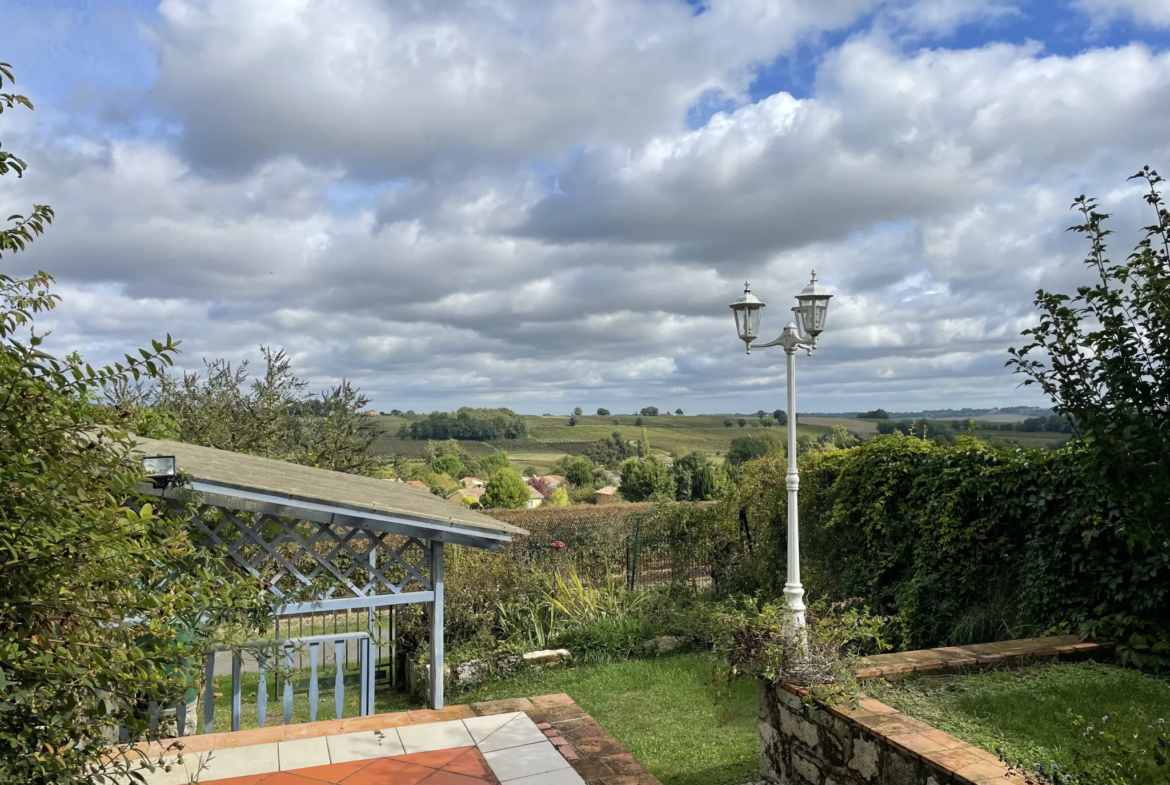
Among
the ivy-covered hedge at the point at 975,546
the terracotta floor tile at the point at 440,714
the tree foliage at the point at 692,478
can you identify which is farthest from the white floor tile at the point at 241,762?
the tree foliage at the point at 692,478

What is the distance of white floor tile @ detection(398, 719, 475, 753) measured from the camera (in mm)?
5004

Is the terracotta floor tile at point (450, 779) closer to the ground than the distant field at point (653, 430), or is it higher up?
closer to the ground

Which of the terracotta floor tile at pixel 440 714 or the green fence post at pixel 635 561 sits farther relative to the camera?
the green fence post at pixel 635 561

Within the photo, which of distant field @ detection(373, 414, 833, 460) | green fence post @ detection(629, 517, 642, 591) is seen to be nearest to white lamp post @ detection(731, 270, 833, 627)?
green fence post @ detection(629, 517, 642, 591)

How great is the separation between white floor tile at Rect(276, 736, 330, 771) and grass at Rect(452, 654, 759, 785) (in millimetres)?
2484

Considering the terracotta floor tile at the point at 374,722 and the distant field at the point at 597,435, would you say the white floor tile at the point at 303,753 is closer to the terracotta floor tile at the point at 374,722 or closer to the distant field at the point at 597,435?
the terracotta floor tile at the point at 374,722

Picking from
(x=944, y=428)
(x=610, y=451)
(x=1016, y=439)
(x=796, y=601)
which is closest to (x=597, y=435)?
(x=610, y=451)

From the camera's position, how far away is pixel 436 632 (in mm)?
6184

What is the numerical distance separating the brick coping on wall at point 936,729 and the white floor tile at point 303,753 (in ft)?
10.2

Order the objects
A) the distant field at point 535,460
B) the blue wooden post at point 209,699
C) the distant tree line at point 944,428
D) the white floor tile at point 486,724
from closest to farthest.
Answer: the white floor tile at point 486,724 → the blue wooden post at point 209,699 → the distant tree line at point 944,428 → the distant field at point 535,460

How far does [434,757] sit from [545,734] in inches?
33.7

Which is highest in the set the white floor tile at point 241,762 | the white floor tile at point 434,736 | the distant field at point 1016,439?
the distant field at point 1016,439

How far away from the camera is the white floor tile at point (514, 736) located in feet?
16.5

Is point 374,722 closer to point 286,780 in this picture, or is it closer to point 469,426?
point 286,780
